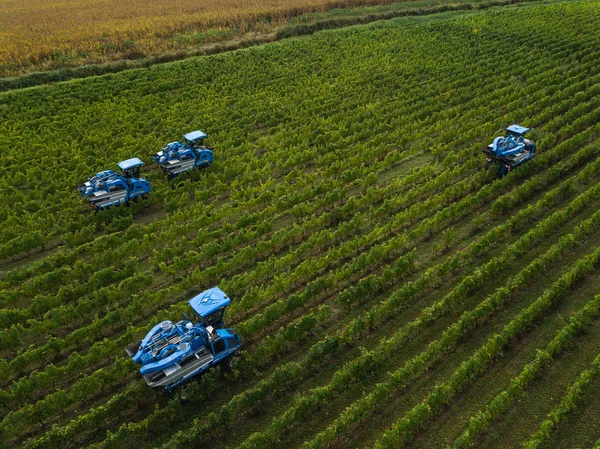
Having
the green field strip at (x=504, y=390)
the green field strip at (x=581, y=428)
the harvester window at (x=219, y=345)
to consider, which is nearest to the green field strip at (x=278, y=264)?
the harvester window at (x=219, y=345)

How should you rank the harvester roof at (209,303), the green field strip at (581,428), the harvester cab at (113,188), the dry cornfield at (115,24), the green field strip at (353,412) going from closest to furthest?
the green field strip at (353,412), the green field strip at (581,428), the harvester roof at (209,303), the harvester cab at (113,188), the dry cornfield at (115,24)

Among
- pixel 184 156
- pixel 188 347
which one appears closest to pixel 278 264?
pixel 188 347

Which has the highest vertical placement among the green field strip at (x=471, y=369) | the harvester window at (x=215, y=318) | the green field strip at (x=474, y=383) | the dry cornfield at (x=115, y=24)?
the dry cornfield at (x=115, y=24)

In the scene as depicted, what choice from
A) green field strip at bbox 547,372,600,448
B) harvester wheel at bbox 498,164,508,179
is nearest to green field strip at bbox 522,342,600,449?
green field strip at bbox 547,372,600,448

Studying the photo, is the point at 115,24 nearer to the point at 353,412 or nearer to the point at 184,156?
the point at 184,156

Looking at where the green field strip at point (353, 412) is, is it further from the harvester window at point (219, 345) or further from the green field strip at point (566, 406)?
the harvester window at point (219, 345)

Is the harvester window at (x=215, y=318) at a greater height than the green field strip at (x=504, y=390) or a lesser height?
greater

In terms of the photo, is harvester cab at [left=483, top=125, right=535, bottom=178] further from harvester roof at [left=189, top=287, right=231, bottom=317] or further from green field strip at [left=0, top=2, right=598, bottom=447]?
harvester roof at [left=189, top=287, right=231, bottom=317]
